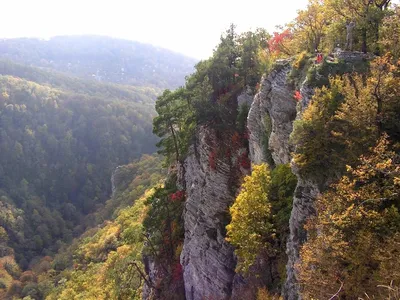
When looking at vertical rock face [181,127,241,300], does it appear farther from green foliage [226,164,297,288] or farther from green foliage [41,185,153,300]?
green foliage [41,185,153,300]

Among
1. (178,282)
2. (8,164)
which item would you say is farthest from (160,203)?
(8,164)

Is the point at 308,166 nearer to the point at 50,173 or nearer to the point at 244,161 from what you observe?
the point at 244,161

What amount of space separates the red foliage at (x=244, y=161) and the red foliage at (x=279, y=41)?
32.3 ft

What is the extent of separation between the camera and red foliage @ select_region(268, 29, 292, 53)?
101 ft

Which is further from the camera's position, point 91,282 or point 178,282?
point 91,282

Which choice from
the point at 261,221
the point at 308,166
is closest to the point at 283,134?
the point at 261,221

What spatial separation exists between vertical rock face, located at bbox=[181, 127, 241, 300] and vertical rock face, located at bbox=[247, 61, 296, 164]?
5.04 meters

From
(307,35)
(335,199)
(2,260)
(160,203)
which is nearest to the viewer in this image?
(335,199)

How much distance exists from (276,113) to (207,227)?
11757mm

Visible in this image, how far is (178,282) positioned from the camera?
33188 millimetres

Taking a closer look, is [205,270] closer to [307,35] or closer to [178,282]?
[178,282]

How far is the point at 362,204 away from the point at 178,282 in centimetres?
2421

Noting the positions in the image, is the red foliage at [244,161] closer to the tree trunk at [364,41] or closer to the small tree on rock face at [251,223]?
the small tree on rock face at [251,223]

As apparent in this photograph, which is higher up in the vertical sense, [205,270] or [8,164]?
[205,270]
